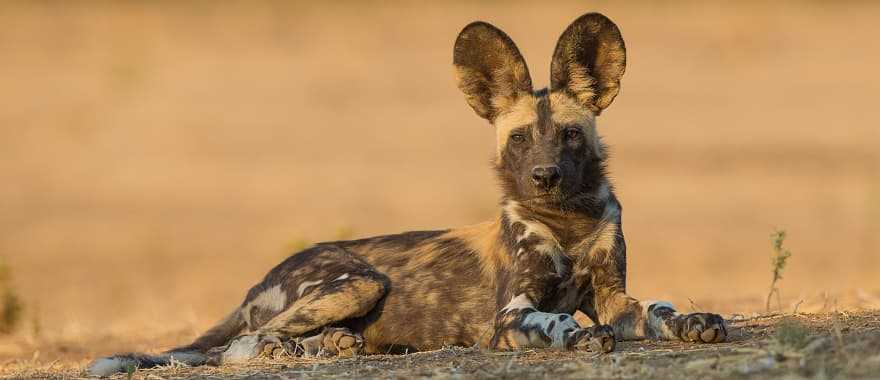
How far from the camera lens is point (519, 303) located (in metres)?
5.50

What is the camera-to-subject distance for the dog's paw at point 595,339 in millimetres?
4711

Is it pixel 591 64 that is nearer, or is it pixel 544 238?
pixel 544 238

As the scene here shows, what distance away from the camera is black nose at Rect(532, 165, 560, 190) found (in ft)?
17.5

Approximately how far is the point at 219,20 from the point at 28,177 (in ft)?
31.6

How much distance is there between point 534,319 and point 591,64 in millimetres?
1296

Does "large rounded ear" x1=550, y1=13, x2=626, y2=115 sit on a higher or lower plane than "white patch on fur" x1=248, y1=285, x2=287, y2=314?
higher

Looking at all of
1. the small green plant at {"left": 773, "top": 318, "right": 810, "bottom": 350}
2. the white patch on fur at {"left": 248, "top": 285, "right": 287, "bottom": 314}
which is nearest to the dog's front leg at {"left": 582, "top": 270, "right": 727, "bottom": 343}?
the small green plant at {"left": 773, "top": 318, "right": 810, "bottom": 350}

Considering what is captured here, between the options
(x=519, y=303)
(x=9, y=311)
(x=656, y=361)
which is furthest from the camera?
(x=9, y=311)

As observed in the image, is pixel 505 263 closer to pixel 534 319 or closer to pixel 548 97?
pixel 534 319

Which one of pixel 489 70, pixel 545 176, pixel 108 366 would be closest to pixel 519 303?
pixel 545 176

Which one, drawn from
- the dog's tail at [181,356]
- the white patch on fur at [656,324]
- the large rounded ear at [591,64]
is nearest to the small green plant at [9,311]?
the dog's tail at [181,356]

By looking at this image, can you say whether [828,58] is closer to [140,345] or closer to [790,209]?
[790,209]

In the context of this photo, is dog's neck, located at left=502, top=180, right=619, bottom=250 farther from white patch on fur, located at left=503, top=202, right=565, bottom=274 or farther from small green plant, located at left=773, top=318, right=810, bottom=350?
small green plant, located at left=773, top=318, right=810, bottom=350

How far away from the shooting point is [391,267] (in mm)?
6184
